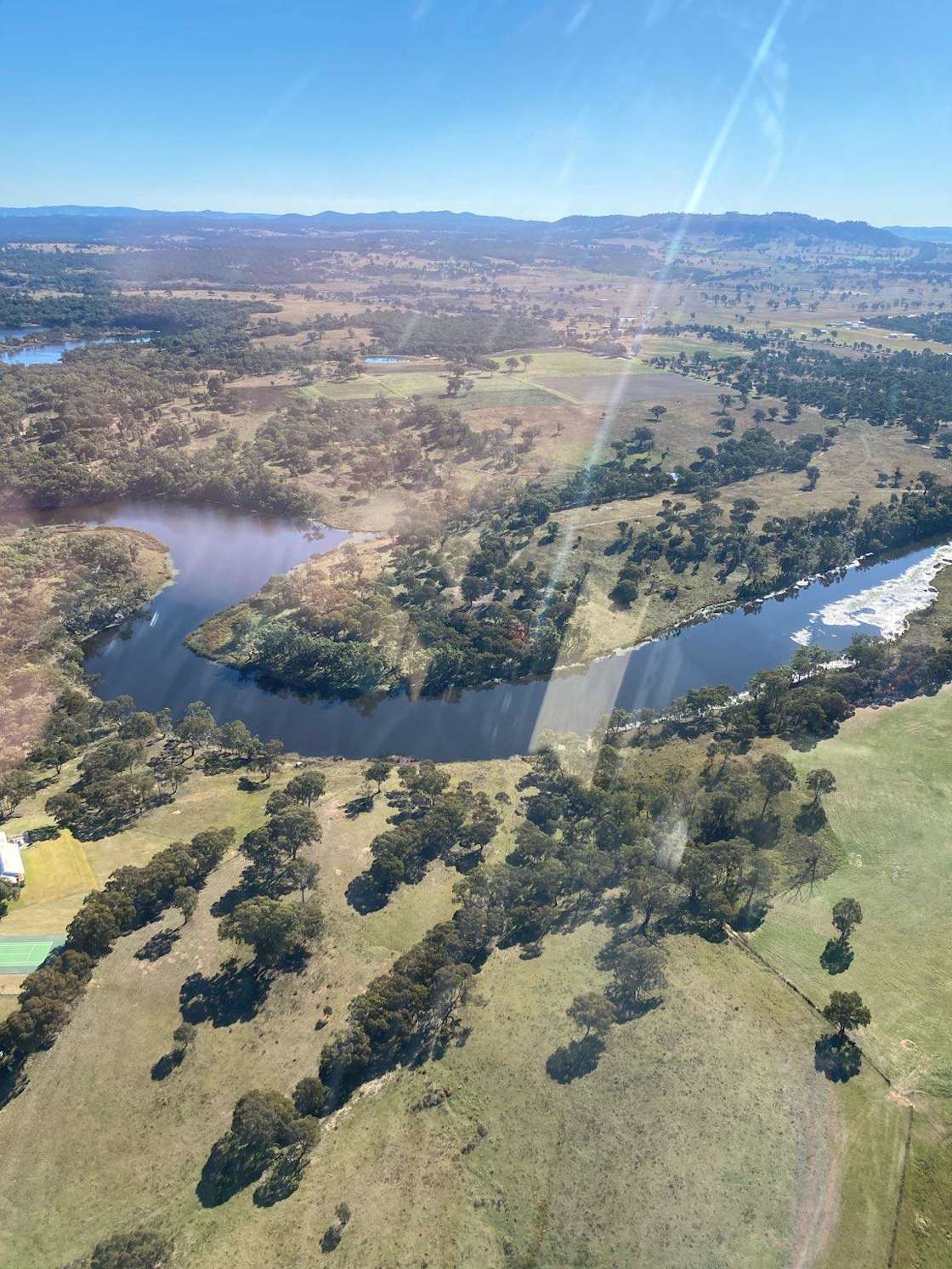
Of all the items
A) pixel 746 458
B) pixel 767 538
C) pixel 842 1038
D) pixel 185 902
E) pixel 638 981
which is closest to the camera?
pixel 842 1038

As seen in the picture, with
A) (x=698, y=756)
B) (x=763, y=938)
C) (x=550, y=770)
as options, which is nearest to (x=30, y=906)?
(x=550, y=770)

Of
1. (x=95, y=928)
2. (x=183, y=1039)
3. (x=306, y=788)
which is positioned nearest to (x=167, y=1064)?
(x=183, y=1039)

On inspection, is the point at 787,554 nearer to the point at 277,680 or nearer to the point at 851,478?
the point at 851,478

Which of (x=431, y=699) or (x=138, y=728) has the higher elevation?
(x=138, y=728)

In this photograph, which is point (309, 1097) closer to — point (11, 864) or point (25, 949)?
point (25, 949)

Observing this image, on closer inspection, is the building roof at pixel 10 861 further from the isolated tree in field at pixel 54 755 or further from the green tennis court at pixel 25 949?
the isolated tree in field at pixel 54 755

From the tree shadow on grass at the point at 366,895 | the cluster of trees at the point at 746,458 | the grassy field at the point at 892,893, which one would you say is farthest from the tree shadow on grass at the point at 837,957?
the cluster of trees at the point at 746,458

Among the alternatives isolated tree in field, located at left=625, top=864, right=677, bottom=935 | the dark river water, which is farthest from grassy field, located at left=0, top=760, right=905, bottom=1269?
the dark river water
